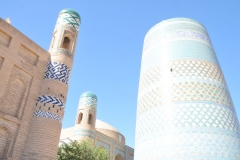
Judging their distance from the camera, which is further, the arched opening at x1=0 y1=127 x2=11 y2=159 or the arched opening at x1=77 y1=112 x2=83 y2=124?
the arched opening at x1=77 y1=112 x2=83 y2=124

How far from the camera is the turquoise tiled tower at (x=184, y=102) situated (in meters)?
3.53

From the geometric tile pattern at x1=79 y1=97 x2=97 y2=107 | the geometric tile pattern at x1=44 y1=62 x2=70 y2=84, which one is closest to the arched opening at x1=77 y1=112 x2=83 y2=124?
the geometric tile pattern at x1=79 y1=97 x2=97 y2=107

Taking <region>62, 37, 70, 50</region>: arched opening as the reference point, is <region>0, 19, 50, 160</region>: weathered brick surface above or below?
below

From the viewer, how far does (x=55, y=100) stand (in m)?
6.51

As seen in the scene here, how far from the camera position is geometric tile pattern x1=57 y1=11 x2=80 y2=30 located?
796cm

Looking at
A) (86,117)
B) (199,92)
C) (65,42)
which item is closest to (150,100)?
(199,92)

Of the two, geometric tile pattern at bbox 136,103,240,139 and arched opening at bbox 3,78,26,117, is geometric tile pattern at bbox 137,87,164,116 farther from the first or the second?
arched opening at bbox 3,78,26,117

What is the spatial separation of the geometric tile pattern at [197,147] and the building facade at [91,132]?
955 cm

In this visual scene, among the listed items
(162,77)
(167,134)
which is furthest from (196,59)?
(167,134)

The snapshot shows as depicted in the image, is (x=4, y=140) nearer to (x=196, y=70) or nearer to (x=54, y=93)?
(x=54, y=93)

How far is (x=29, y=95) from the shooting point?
6.29 metres

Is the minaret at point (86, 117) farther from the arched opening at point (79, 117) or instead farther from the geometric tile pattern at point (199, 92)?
the geometric tile pattern at point (199, 92)

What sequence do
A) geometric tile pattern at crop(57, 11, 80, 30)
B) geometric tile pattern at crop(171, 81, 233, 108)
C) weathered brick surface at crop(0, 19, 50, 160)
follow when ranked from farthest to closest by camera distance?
geometric tile pattern at crop(57, 11, 80, 30) < weathered brick surface at crop(0, 19, 50, 160) < geometric tile pattern at crop(171, 81, 233, 108)

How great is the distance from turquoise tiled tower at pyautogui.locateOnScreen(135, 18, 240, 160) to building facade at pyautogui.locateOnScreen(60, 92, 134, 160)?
8.80m
